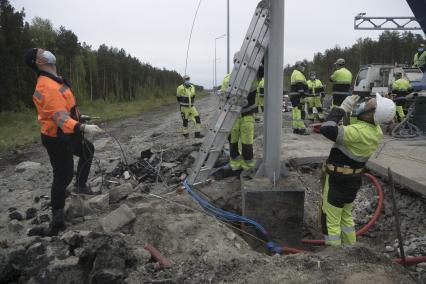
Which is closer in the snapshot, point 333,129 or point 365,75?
point 333,129

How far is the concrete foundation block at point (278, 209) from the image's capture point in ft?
15.8

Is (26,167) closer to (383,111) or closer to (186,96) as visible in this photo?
(186,96)

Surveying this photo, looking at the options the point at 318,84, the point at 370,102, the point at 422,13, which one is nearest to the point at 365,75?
the point at 318,84

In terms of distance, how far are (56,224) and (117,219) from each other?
2.46 feet

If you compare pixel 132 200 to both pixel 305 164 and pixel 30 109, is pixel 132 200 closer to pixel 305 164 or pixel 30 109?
pixel 305 164

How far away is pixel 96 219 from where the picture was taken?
4.36m

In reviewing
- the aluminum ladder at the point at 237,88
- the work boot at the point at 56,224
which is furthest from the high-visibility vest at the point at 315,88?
the work boot at the point at 56,224

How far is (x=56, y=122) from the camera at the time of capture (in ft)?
13.7

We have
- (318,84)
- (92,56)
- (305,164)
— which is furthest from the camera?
(92,56)

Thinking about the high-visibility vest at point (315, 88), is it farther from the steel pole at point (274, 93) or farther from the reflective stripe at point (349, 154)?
the reflective stripe at point (349, 154)

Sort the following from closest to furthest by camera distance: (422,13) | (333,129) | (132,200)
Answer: (333,129) → (422,13) → (132,200)

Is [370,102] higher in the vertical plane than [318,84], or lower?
lower

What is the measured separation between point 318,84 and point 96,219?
35.0ft

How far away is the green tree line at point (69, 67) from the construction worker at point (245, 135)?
19.4m
